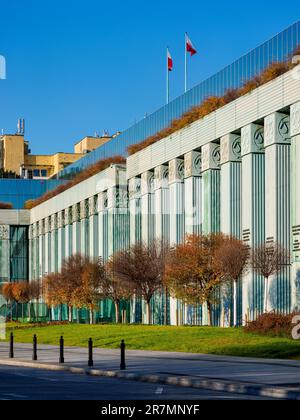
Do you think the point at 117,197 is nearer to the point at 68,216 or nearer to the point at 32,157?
the point at 68,216

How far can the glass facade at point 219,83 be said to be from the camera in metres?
59.0

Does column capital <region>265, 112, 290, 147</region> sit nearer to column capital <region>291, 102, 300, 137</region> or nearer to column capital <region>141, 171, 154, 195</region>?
column capital <region>291, 102, 300, 137</region>

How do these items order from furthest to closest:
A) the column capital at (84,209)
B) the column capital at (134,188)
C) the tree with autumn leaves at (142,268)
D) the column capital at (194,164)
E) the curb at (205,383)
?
the column capital at (84,209)
the column capital at (134,188)
the column capital at (194,164)
the tree with autumn leaves at (142,268)
the curb at (205,383)

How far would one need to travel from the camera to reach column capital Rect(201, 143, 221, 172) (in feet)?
210

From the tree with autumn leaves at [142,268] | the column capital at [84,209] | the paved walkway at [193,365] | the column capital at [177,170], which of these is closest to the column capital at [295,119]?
the paved walkway at [193,365]

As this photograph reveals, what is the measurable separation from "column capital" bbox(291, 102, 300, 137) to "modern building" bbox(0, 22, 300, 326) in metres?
0.05

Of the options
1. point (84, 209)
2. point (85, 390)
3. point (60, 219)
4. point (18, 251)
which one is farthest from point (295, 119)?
point (18, 251)

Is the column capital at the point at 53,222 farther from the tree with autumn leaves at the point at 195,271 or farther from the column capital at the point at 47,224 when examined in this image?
the tree with autumn leaves at the point at 195,271

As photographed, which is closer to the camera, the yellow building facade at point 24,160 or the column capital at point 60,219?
the column capital at point 60,219

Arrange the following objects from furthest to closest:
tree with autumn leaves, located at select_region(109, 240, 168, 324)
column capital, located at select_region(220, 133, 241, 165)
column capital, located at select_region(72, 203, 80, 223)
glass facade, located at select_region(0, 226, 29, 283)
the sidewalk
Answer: glass facade, located at select_region(0, 226, 29, 283) < column capital, located at select_region(72, 203, 80, 223) < tree with autumn leaves, located at select_region(109, 240, 168, 324) < column capital, located at select_region(220, 133, 241, 165) < the sidewalk

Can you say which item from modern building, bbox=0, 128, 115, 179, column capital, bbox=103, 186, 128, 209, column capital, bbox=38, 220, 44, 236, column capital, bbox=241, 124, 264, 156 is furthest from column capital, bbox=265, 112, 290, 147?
modern building, bbox=0, 128, 115, 179

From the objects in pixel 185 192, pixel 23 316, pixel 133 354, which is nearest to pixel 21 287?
pixel 23 316

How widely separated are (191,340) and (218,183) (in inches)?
791

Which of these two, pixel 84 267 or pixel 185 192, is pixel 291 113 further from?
pixel 84 267
